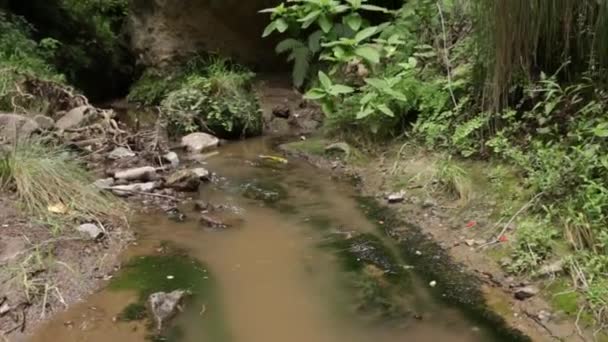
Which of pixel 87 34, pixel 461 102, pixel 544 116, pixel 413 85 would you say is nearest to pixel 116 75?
pixel 87 34

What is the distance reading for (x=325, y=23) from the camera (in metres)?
6.30

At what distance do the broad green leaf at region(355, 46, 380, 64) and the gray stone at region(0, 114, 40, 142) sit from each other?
8.41 feet

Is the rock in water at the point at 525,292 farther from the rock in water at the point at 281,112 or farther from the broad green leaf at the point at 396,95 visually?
the rock in water at the point at 281,112

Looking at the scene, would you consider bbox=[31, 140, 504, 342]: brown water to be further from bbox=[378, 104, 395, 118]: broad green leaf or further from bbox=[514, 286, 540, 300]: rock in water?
bbox=[378, 104, 395, 118]: broad green leaf

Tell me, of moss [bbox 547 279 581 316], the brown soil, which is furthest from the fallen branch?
the brown soil

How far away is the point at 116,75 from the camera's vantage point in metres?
9.44

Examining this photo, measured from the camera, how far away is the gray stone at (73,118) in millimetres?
5863

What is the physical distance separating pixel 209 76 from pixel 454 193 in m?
3.92

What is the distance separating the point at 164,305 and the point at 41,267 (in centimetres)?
73

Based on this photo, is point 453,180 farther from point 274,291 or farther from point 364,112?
point 274,291

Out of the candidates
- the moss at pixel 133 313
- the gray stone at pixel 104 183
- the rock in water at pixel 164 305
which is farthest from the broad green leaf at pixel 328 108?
the moss at pixel 133 313

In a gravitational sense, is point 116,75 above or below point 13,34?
below

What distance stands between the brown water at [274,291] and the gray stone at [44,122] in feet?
4.57

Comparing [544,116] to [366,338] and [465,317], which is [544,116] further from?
A: [366,338]
